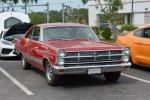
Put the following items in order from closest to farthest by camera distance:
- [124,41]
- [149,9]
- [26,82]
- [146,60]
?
[26,82], [146,60], [124,41], [149,9]

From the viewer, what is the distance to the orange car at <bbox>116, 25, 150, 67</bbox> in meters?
12.7

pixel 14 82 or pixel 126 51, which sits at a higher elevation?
pixel 126 51

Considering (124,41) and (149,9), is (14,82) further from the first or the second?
(149,9)

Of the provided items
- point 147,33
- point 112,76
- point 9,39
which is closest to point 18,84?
point 112,76

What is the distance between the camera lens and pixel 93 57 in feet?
33.4

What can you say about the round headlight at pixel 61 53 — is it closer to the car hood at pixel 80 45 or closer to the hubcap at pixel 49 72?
the car hood at pixel 80 45

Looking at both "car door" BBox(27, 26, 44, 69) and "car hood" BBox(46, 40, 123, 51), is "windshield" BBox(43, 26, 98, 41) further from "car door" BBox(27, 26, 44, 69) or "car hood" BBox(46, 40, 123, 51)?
"car hood" BBox(46, 40, 123, 51)

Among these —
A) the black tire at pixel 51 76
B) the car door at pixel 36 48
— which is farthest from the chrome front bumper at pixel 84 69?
the car door at pixel 36 48

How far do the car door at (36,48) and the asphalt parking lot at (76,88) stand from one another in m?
0.51

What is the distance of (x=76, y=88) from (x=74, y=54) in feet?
2.81

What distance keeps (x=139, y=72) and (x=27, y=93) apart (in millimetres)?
4389

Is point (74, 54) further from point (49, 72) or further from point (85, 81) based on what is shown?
point (85, 81)

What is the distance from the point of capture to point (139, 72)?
42.9ft

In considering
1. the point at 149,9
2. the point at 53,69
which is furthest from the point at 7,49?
the point at 149,9
